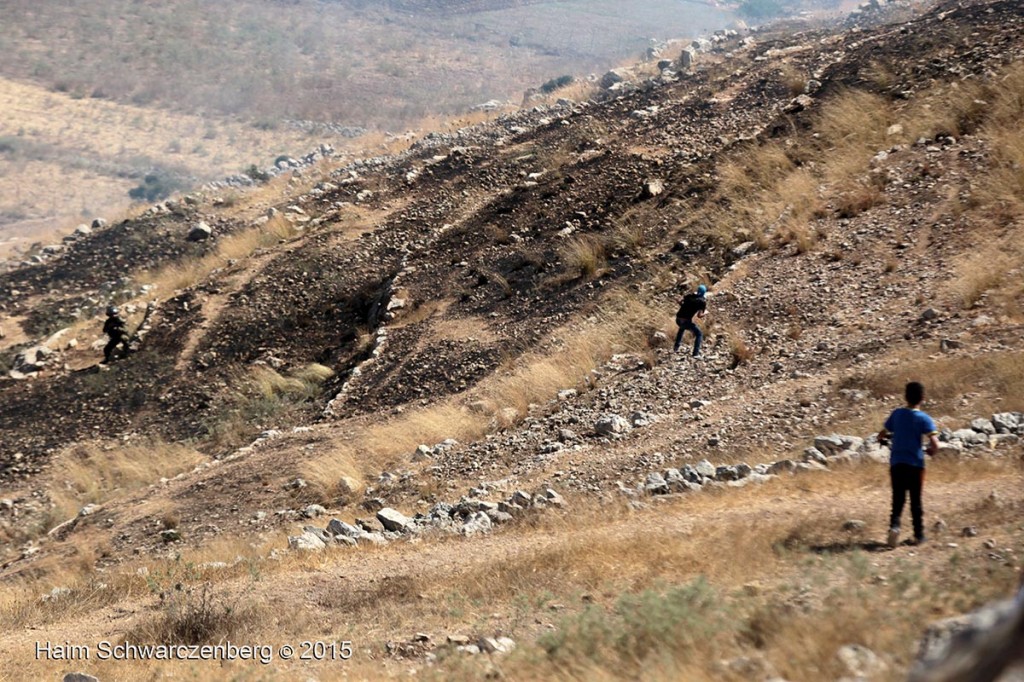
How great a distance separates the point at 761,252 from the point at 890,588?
789 centimetres

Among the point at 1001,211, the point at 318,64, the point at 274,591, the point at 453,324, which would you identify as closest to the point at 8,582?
the point at 274,591

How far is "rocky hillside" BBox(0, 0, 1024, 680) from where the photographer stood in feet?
15.9

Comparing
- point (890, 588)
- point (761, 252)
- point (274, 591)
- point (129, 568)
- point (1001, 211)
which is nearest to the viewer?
point (890, 588)

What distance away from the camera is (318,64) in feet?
159

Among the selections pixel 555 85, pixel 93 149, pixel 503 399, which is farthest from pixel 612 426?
pixel 93 149

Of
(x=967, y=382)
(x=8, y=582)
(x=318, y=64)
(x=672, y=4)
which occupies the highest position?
(x=672, y=4)

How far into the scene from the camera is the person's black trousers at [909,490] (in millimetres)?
4715

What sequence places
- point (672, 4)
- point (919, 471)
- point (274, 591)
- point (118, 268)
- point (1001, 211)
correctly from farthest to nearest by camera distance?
point (672, 4) → point (118, 268) → point (1001, 211) → point (274, 591) → point (919, 471)

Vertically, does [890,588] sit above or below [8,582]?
above

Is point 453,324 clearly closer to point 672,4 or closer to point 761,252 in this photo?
point 761,252

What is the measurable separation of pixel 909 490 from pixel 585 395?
496cm

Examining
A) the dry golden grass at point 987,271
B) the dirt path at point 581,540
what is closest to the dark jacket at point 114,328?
the dirt path at point 581,540

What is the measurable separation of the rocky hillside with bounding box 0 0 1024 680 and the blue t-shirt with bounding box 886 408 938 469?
0.51m

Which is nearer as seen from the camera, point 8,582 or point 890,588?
point 890,588
